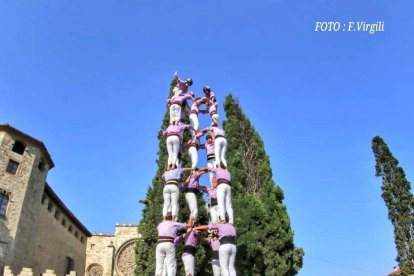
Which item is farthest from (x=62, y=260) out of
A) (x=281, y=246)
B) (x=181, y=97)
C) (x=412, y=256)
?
(x=412, y=256)

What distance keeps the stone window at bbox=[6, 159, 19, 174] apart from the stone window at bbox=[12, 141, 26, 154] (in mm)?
988

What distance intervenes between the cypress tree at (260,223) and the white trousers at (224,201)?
6.22 meters

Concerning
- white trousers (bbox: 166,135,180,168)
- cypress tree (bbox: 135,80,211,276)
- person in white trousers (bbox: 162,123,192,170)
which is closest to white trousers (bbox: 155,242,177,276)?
person in white trousers (bbox: 162,123,192,170)

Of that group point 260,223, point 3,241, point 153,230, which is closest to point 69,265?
point 3,241

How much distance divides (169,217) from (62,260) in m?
27.3

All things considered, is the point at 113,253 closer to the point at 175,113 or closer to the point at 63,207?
Answer: the point at 63,207

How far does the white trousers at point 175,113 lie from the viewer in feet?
44.4

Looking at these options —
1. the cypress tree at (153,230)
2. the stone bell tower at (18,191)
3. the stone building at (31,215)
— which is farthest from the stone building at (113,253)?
the cypress tree at (153,230)

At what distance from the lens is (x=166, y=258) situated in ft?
33.2

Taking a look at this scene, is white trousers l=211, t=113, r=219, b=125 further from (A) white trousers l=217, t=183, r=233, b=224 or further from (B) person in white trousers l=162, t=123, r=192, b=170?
(A) white trousers l=217, t=183, r=233, b=224

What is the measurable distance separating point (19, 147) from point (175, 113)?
57.8 feet

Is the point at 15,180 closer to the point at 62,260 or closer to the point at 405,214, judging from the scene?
the point at 62,260

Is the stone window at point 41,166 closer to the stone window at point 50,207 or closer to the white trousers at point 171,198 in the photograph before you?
the stone window at point 50,207

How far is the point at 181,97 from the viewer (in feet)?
47.0
